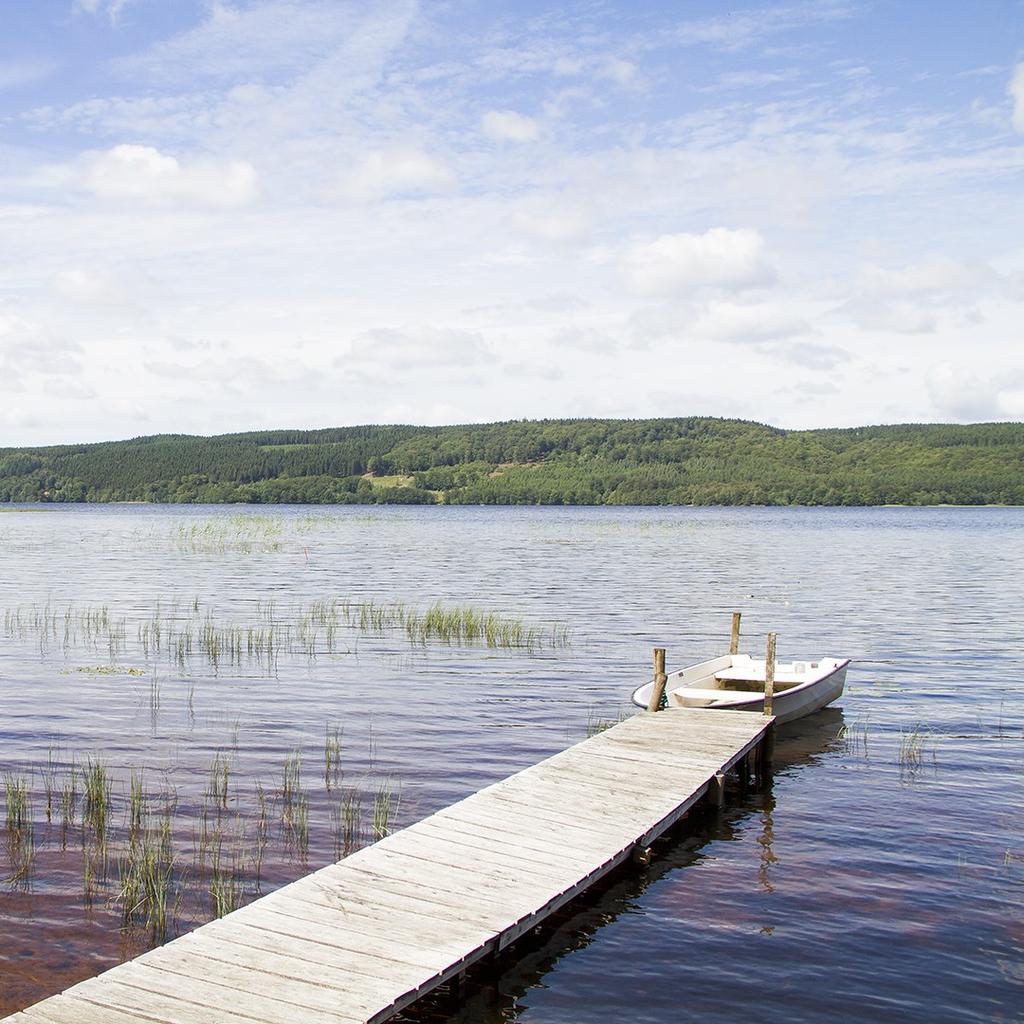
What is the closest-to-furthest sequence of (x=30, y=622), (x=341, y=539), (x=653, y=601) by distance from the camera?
(x=30, y=622), (x=653, y=601), (x=341, y=539)

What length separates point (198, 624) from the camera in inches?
1258

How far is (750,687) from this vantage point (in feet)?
70.2

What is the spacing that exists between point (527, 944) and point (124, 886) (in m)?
4.08

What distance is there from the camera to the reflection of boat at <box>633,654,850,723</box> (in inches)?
755

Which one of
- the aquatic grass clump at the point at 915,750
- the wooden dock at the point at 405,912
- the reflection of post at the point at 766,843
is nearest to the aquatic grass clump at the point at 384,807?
the wooden dock at the point at 405,912

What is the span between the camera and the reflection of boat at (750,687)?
19188 millimetres

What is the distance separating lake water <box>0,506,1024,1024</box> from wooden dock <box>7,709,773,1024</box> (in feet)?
2.21


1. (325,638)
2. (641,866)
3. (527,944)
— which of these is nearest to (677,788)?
(641,866)

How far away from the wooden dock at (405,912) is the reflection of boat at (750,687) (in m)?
4.64

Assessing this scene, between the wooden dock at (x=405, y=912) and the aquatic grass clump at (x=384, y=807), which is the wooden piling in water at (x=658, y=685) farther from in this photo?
the aquatic grass clump at (x=384, y=807)

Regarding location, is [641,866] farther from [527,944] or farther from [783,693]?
[783,693]

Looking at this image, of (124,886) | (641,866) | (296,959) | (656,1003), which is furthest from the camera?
(641,866)

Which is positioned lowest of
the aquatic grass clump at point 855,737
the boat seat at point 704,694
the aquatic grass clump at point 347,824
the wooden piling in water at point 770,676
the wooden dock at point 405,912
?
the aquatic grass clump at point 855,737

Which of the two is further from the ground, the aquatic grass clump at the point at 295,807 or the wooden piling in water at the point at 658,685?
the wooden piling in water at the point at 658,685
